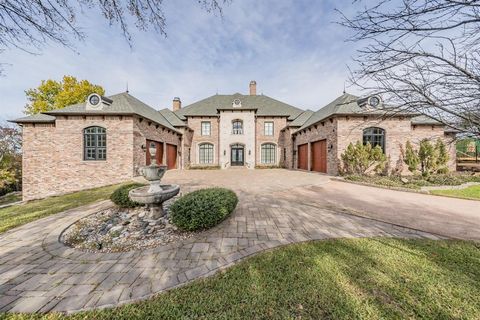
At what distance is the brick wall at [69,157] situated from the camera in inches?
459

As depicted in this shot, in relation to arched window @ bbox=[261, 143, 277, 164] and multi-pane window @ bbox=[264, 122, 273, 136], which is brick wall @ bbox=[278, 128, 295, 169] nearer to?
arched window @ bbox=[261, 143, 277, 164]

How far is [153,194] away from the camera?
420cm

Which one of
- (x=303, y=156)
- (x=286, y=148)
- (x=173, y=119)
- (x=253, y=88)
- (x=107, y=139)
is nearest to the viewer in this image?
(x=107, y=139)

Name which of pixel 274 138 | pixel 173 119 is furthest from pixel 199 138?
pixel 274 138

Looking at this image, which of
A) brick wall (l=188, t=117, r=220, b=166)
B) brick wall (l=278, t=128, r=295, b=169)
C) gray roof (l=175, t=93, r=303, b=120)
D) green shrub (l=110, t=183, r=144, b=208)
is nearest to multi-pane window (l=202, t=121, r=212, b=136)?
brick wall (l=188, t=117, r=220, b=166)

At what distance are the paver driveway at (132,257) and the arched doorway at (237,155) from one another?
48.9 feet

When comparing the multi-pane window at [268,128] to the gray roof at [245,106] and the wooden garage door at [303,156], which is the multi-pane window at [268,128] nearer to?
the gray roof at [245,106]

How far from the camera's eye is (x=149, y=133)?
13.4 metres

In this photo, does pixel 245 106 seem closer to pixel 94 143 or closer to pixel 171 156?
pixel 171 156

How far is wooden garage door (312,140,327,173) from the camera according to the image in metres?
13.3

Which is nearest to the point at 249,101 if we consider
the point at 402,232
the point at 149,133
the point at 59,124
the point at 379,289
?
the point at 149,133

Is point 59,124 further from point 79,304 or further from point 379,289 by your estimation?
point 379,289

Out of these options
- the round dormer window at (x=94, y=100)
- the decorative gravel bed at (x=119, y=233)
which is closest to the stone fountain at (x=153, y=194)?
the decorative gravel bed at (x=119, y=233)

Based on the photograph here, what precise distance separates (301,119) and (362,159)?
9516 millimetres
